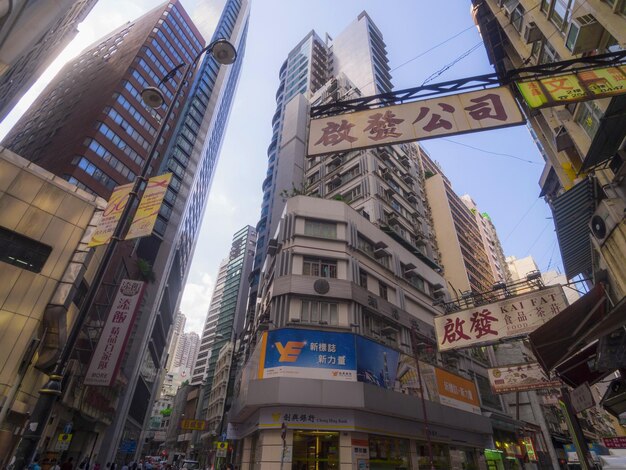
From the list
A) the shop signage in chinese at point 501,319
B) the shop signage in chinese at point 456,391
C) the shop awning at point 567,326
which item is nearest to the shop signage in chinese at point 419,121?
the shop awning at point 567,326

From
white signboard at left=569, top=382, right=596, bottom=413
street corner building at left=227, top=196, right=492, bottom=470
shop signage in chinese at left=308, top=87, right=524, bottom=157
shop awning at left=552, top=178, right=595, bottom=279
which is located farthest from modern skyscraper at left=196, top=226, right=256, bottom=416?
shop signage in chinese at left=308, top=87, right=524, bottom=157

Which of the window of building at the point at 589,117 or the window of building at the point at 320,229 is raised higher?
the window of building at the point at 320,229

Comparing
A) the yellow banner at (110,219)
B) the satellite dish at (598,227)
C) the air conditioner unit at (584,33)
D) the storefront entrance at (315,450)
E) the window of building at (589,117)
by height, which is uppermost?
the air conditioner unit at (584,33)

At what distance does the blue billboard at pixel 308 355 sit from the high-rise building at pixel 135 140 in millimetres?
16227

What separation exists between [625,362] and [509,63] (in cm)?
1992

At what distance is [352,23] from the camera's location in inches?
3312

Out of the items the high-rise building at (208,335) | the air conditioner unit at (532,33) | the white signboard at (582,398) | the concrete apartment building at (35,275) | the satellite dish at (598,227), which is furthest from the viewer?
the high-rise building at (208,335)

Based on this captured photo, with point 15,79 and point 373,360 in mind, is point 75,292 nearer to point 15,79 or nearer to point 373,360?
point 15,79

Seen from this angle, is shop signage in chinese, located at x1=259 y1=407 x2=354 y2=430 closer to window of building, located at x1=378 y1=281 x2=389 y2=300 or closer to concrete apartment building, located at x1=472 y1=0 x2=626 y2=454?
window of building, located at x1=378 y1=281 x2=389 y2=300

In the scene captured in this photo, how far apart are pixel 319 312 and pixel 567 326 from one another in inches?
559

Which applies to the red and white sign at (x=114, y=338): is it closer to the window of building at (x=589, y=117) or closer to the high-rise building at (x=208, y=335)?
the window of building at (x=589, y=117)

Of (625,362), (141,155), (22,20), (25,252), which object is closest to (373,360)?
(625,362)

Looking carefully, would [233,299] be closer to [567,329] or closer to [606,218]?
[567,329]

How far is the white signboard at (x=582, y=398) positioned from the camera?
9.31 meters
